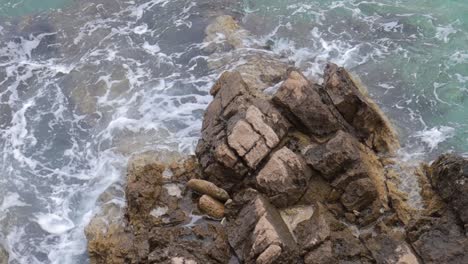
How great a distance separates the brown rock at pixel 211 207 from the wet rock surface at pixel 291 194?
0.07 ft

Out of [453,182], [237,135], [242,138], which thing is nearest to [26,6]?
[237,135]

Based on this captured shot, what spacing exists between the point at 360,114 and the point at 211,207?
14.2 feet

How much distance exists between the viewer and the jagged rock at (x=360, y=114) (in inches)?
479

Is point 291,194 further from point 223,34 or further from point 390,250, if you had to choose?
point 223,34

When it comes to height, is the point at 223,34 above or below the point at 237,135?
below

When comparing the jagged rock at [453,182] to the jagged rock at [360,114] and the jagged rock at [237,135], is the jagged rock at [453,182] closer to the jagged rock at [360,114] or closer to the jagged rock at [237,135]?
the jagged rock at [360,114]

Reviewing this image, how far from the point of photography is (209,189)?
1126 cm

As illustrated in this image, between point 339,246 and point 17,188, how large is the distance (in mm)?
8191

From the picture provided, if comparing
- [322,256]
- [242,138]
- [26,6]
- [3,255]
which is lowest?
[3,255]

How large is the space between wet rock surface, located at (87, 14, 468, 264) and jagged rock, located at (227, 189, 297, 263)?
0.02 m

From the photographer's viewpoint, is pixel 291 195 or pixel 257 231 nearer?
pixel 257 231

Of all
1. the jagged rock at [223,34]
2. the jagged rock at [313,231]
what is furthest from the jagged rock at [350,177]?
the jagged rock at [223,34]

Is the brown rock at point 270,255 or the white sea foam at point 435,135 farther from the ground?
the brown rock at point 270,255

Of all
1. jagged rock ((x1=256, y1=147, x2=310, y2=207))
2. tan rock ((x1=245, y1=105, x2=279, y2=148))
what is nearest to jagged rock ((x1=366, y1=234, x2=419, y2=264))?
jagged rock ((x1=256, y1=147, x2=310, y2=207))
